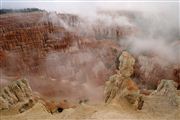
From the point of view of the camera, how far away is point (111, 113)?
417 inches

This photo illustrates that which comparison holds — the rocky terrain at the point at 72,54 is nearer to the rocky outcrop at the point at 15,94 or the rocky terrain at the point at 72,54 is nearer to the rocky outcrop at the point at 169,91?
A: the rocky outcrop at the point at 15,94

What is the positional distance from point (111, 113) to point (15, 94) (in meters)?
6.98

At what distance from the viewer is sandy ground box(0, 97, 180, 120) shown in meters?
10.5

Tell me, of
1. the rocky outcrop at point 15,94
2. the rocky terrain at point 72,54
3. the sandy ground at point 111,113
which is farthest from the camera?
the rocky terrain at point 72,54

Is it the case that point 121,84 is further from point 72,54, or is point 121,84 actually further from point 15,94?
point 72,54

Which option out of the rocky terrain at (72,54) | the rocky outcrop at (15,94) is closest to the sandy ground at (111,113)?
the rocky outcrop at (15,94)

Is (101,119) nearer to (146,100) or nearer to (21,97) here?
(146,100)

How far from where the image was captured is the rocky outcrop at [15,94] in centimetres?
1591

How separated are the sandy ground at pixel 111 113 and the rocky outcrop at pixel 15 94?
4.03 meters

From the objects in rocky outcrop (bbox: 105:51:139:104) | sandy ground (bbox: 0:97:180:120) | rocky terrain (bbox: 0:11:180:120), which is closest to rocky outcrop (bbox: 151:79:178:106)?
sandy ground (bbox: 0:97:180:120)

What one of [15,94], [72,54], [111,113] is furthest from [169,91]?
[72,54]

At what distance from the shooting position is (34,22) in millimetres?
38219

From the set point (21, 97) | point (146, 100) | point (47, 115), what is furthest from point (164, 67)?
point (47, 115)

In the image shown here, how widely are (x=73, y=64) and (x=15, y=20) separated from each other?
722cm
